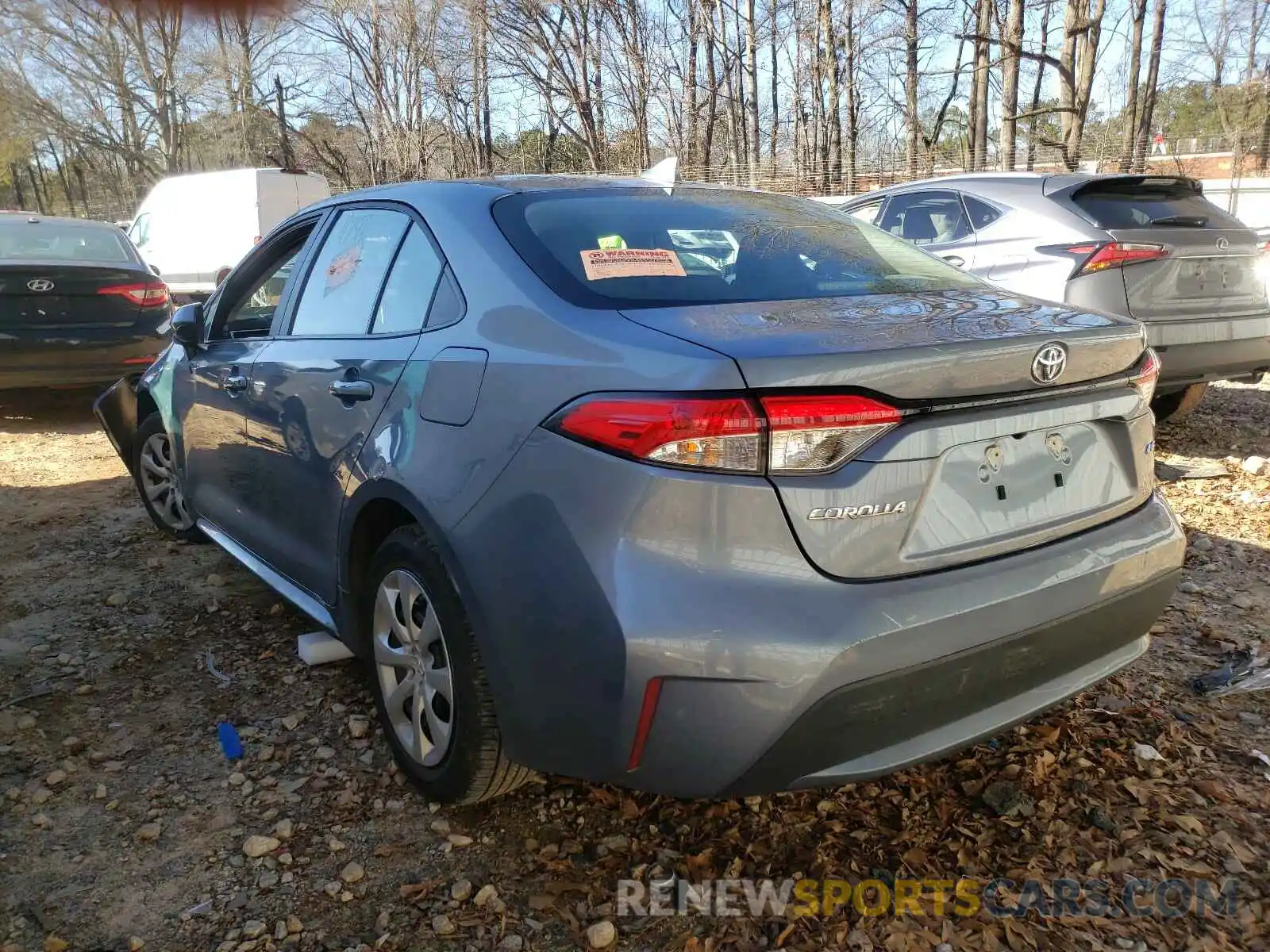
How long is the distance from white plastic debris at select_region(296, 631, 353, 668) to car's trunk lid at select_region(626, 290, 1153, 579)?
6.15ft

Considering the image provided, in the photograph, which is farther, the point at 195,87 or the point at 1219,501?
the point at 195,87

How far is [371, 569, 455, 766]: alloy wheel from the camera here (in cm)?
235

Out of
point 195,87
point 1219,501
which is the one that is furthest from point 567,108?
point 1219,501

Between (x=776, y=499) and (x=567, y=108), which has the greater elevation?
(x=567, y=108)

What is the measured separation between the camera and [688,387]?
69.7 inches

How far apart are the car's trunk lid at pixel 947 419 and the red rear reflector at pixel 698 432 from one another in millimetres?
66

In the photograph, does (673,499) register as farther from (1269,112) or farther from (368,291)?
(1269,112)

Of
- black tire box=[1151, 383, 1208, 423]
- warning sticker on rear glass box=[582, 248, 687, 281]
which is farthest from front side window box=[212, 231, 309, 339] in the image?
black tire box=[1151, 383, 1208, 423]

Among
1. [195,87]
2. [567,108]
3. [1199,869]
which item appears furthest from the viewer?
[195,87]

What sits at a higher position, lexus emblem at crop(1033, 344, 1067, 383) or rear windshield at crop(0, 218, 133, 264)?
rear windshield at crop(0, 218, 133, 264)

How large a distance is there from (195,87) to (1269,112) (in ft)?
101

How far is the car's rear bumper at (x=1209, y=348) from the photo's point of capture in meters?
5.17

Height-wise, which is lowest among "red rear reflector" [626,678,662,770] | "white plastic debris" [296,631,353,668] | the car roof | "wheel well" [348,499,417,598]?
"white plastic debris" [296,631,353,668]

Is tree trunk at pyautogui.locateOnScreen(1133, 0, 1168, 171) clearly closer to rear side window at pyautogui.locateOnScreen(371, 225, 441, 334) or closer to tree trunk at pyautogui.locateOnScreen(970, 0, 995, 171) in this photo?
tree trunk at pyautogui.locateOnScreen(970, 0, 995, 171)
